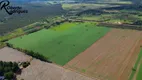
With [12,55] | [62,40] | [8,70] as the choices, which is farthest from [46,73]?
[62,40]

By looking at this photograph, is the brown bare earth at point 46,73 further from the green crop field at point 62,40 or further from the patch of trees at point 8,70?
the green crop field at point 62,40

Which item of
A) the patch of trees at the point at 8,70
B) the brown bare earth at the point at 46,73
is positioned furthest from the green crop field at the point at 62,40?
the patch of trees at the point at 8,70

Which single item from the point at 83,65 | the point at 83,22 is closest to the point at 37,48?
the point at 83,65

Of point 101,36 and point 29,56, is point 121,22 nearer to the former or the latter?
point 101,36

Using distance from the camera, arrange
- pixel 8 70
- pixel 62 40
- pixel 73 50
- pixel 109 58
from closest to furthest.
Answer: pixel 8 70 < pixel 109 58 < pixel 73 50 < pixel 62 40

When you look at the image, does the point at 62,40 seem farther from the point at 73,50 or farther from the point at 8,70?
the point at 8,70

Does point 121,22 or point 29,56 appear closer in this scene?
point 29,56
